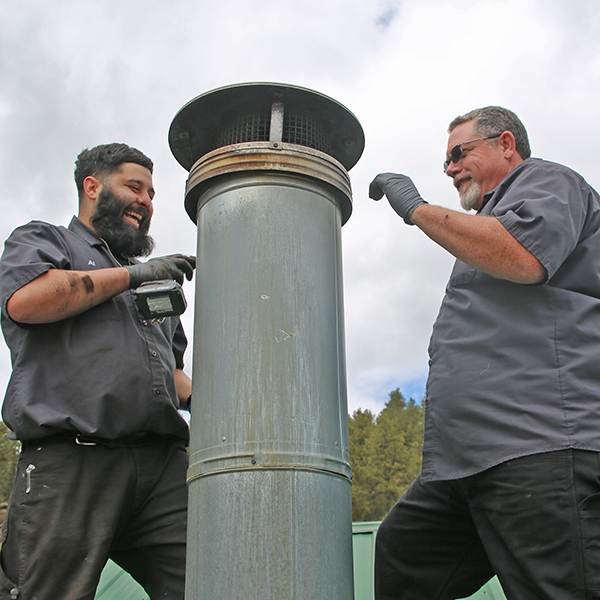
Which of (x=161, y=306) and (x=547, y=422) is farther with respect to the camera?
(x=161, y=306)

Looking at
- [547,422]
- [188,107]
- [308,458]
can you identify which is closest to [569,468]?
[547,422]

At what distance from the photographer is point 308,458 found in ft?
6.91

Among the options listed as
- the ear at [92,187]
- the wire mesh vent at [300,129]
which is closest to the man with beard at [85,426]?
the ear at [92,187]

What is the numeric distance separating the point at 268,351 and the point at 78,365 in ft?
2.99

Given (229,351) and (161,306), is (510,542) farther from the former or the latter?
(161,306)

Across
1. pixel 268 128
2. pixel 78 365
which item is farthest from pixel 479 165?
pixel 78 365

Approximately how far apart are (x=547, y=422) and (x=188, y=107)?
188 centimetres

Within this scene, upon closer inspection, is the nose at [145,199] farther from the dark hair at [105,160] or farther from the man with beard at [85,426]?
the man with beard at [85,426]

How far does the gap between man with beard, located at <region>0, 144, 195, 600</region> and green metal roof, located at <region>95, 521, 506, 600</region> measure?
1.71 metres

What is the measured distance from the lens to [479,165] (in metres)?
3.00

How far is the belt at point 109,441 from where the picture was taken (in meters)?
2.58

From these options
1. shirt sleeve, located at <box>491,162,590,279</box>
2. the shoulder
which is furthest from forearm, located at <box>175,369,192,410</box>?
the shoulder

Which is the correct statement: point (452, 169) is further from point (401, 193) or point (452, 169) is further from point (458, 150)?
point (401, 193)

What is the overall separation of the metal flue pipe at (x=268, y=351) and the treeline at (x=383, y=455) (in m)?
34.1
